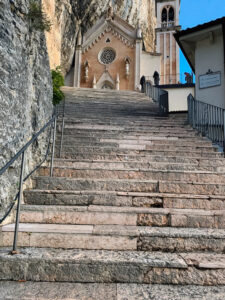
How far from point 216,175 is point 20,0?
4278 mm

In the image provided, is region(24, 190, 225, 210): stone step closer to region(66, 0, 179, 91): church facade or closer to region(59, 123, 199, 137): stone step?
region(59, 123, 199, 137): stone step

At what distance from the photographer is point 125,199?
3523 millimetres

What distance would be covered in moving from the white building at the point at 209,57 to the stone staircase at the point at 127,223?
4590 millimetres

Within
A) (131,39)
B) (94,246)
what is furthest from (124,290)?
(131,39)

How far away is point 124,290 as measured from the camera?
211 cm

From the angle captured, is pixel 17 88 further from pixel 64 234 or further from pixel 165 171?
pixel 165 171

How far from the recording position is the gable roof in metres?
26.5

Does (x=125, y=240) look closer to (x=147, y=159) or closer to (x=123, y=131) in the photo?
(x=147, y=159)

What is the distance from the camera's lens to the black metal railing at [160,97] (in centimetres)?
981

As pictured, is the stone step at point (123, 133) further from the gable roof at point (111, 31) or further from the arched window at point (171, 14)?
the arched window at point (171, 14)

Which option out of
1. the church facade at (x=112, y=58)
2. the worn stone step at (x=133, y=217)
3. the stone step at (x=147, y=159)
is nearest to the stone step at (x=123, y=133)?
the stone step at (x=147, y=159)

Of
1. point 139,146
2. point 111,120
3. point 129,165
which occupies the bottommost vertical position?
point 129,165

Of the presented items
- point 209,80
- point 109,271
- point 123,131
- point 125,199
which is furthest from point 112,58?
point 109,271

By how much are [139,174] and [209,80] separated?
7112mm
